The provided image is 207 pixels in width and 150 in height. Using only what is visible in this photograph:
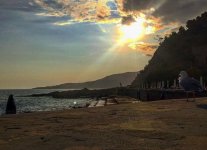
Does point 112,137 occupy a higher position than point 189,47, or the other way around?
point 189,47

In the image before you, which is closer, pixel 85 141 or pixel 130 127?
pixel 85 141

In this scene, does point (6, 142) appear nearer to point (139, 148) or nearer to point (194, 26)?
point (139, 148)

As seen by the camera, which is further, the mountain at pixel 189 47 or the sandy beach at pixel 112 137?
the mountain at pixel 189 47

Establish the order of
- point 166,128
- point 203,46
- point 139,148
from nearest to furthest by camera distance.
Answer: point 139,148, point 166,128, point 203,46

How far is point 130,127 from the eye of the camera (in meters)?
8.08

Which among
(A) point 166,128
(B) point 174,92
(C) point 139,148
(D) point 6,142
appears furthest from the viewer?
(B) point 174,92

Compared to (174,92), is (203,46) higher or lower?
higher

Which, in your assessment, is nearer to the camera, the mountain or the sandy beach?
the sandy beach

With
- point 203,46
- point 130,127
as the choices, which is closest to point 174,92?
point 130,127

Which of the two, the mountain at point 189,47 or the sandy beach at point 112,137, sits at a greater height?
the mountain at point 189,47

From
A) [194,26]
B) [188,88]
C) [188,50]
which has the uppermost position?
[194,26]

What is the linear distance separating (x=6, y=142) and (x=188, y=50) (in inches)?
5918

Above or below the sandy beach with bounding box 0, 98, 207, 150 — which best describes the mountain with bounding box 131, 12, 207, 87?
above

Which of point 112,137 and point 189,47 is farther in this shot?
point 189,47
